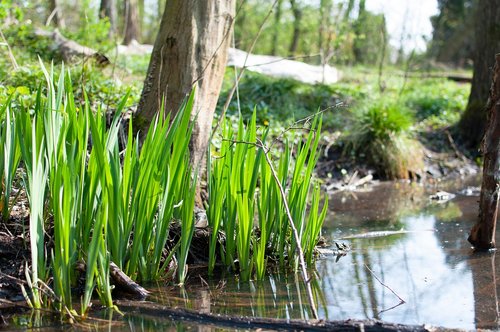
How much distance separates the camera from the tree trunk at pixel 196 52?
4336 millimetres

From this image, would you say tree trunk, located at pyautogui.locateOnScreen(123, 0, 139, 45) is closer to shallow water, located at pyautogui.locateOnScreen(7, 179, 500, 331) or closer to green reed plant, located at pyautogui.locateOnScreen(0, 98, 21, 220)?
shallow water, located at pyautogui.locateOnScreen(7, 179, 500, 331)

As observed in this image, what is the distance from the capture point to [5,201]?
316cm

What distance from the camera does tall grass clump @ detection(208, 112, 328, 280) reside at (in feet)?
10.2

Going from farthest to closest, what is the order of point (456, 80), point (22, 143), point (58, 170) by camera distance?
point (456, 80)
point (22, 143)
point (58, 170)

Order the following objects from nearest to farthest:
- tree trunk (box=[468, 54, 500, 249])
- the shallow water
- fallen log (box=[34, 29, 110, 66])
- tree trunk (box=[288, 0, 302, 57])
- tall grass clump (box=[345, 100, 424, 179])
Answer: the shallow water
tree trunk (box=[468, 54, 500, 249])
fallen log (box=[34, 29, 110, 66])
tall grass clump (box=[345, 100, 424, 179])
tree trunk (box=[288, 0, 302, 57])

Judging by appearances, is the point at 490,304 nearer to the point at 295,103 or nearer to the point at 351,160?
the point at 351,160

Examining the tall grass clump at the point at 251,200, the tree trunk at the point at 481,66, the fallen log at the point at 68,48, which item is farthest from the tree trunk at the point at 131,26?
the tall grass clump at the point at 251,200

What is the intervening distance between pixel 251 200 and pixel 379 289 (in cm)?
83

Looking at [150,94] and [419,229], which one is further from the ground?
[150,94]

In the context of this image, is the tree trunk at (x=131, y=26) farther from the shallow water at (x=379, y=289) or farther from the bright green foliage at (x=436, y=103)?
the shallow water at (x=379, y=289)

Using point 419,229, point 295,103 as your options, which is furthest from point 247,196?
point 295,103

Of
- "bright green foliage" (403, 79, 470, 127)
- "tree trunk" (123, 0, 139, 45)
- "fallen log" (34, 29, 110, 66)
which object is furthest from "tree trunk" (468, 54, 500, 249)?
"tree trunk" (123, 0, 139, 45)

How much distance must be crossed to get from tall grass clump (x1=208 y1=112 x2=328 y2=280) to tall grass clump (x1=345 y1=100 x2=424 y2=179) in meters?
4.63

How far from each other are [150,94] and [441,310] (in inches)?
104
